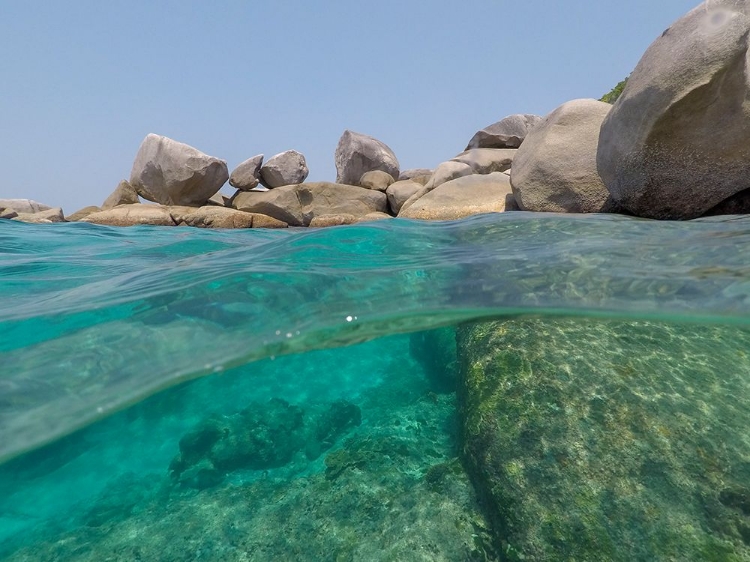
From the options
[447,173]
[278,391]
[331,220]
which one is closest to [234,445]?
[278,391]

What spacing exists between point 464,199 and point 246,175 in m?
12.7

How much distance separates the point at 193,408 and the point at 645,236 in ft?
18.3

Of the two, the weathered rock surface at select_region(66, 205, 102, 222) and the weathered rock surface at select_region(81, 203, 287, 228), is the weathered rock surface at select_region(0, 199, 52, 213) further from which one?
the weathered rock surface at select_region(81, 203, 287, 228)

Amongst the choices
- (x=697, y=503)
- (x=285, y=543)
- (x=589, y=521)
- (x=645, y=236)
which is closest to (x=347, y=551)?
(x=285, y=543)

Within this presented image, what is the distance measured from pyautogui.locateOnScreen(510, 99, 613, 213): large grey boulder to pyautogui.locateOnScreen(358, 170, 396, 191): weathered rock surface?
11885mm

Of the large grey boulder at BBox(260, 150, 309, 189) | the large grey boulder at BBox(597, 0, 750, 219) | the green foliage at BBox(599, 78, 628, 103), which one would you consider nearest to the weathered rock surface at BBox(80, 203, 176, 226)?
the large grey boulder at BBox(260, 150, 309, 189)

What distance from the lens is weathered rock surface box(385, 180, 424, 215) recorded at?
18484 mm

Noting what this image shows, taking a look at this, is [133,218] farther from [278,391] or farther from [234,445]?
[234,445]

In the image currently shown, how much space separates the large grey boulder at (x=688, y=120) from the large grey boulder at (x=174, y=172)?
17.2m

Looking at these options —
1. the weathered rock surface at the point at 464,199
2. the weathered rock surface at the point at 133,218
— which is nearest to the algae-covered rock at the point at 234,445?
the weathered rock surface at the point at 464,199

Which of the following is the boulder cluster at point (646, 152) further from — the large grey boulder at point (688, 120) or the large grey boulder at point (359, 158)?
the large grey boulder at point (359, 158)

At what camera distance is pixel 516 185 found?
9320mm

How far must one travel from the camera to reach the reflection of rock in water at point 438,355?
500 centimetres

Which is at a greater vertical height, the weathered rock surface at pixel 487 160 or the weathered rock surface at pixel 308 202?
the weathered rock surface at pixel 487 160
